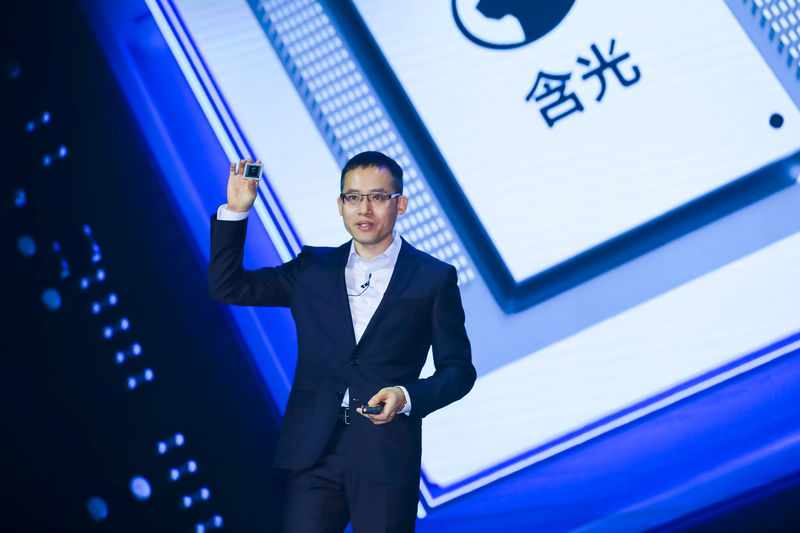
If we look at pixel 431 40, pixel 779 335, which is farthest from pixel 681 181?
pixel 431 40

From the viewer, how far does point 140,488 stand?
139 cm

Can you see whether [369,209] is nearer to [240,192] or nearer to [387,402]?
[240,192]

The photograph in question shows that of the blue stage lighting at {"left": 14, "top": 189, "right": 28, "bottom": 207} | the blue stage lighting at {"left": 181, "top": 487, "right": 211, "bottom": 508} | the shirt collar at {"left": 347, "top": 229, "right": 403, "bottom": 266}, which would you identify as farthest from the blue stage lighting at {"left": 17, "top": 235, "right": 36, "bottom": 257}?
the shirt collar at {"left": 347, "top": 229, "right": 403, "bottom": 266}

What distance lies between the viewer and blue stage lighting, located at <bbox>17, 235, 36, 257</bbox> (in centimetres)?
141

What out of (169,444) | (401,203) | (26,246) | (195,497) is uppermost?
(26,246)

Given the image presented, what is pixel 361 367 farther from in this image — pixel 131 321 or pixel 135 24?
pixel 135 24

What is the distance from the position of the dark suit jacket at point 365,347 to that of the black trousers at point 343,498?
0.02 metres

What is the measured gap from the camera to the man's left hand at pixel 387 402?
0.95 meters

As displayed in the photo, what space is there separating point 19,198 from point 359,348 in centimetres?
83

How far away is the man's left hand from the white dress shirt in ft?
0.49

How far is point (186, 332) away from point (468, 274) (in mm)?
589

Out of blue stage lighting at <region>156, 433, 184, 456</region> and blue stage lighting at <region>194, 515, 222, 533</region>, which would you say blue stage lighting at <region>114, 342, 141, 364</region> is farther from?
blue stage lighting at <region>194, 515, 222, 533</region>

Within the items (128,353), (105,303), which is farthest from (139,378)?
(105,303)

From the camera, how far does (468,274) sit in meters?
1.43
